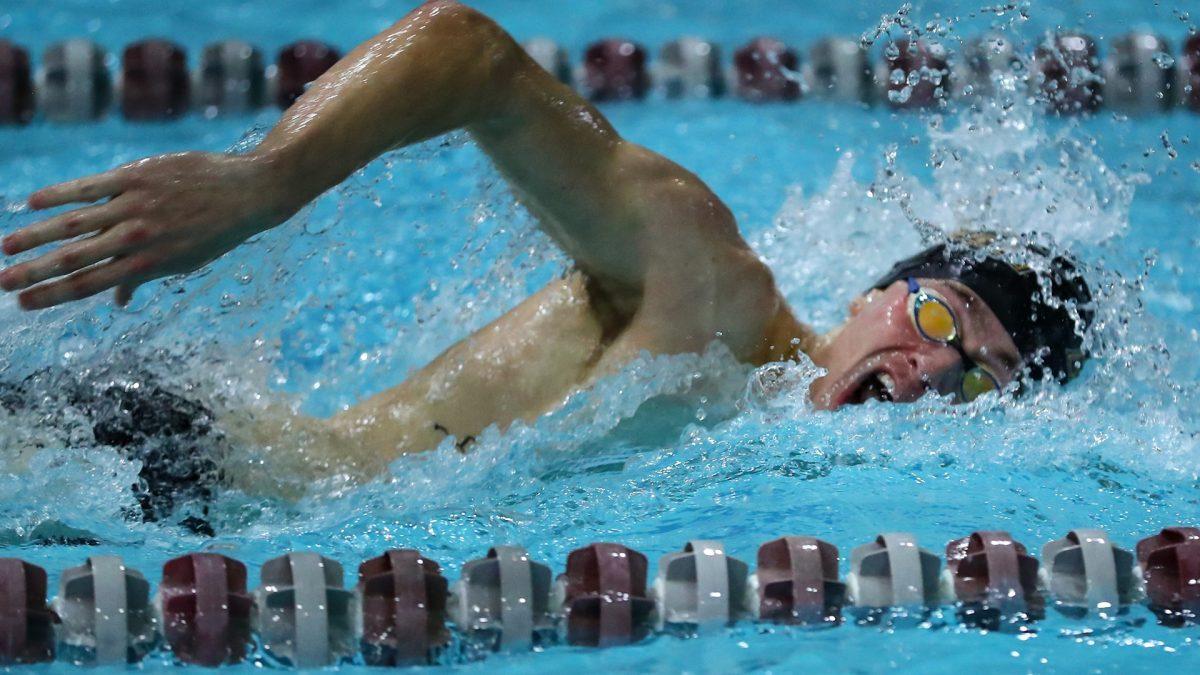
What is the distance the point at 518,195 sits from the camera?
2.05 metres

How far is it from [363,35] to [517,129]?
3.01 meters

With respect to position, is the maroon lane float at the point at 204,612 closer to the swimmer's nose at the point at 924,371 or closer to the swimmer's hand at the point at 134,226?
the swimmer's hand at the point at 134,226

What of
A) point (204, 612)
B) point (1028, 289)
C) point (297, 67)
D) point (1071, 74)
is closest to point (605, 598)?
point (204, 612)

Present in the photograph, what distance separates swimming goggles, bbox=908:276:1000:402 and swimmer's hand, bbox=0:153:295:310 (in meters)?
1.10

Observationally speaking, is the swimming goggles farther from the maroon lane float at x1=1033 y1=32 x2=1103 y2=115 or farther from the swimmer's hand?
the maroon lane float at x1=1033 y1=32 x2=1103 y2=115

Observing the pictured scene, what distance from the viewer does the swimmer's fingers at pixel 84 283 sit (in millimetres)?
1512

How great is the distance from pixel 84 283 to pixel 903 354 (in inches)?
49.9

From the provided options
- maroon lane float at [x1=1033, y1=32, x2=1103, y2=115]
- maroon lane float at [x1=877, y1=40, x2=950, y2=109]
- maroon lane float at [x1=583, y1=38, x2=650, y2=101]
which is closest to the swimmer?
Answer: maroon lane float at [x1=877, y1=40, x2=950, y2=109]

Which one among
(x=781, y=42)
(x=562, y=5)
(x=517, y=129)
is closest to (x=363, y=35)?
(x=562, y=5)

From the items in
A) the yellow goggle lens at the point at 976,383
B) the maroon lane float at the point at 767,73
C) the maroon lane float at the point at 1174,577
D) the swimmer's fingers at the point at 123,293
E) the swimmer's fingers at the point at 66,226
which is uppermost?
the maroon lane float at the point at 767,73

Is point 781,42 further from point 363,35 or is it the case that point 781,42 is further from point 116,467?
point 116,467

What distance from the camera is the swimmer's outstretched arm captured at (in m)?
1.52

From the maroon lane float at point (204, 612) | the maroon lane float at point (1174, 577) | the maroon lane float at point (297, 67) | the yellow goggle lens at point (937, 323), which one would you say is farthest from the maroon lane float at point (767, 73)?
the maroon lane float at point (204, 612)

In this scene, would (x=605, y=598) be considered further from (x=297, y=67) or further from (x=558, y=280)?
(x=297, y=67)
